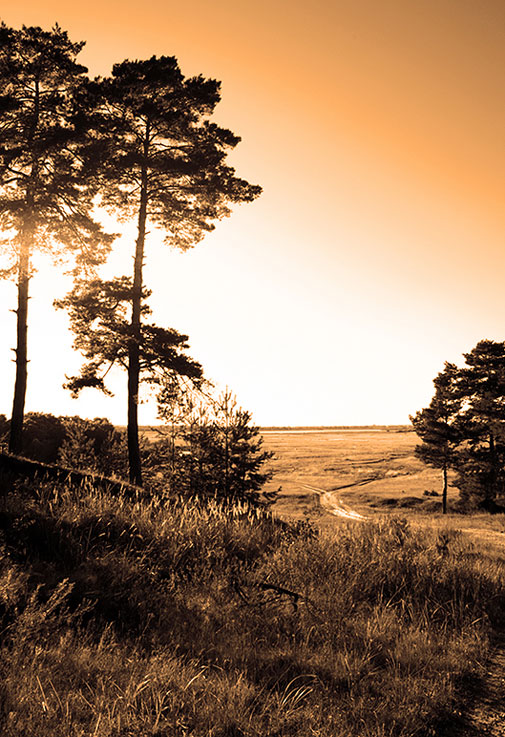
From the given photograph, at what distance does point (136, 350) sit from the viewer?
1964 centimetres

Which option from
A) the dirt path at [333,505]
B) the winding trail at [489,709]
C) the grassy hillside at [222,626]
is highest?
the grassy hillside at [222,626]

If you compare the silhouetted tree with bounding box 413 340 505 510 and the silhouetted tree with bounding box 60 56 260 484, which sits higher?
the silhouetted tree with bounding box 60 56 260 484

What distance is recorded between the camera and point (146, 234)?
20.8 meters

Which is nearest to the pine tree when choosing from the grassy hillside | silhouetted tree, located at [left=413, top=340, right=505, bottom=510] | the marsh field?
silhouetted tree, located at [left=413, top=340, right=505, bottom=510]

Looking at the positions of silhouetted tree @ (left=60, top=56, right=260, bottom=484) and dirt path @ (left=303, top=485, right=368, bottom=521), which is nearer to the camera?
silhouetted tree @ (left=60, top=56, right=260, bottom=484)

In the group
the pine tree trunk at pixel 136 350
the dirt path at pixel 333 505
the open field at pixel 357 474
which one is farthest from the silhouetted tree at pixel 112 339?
the open field at pixel 357 474

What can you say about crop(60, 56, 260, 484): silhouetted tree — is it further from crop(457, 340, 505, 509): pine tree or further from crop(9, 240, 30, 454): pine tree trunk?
crop(457, 340, 505, 509): pine tree

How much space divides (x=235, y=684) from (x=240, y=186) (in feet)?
62.4

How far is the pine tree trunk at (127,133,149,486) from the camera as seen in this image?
64.5 feet

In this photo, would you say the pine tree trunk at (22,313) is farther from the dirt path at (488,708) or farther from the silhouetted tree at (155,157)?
the dirt path at (488,708)

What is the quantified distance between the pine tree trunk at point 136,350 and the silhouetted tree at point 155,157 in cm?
4

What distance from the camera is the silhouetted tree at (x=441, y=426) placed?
51250 millimetres

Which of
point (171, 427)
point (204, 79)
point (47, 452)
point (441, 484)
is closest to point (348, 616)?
point (204, 79)

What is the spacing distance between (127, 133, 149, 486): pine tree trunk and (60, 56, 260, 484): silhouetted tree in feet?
0.12
